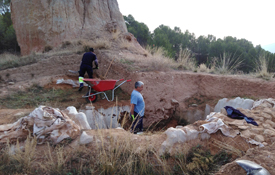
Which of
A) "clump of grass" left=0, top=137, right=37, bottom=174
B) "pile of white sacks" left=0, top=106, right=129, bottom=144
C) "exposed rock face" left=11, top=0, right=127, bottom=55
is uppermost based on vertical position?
"exposed rock face" left=11, top=0, right=127, bottom=55

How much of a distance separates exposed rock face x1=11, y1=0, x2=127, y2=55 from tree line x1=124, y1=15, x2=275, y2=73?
26.0ft

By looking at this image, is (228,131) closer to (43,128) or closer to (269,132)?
(269,132)

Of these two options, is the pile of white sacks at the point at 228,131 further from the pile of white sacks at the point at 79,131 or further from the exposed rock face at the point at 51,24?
the exposed rock face at the point at 51,24

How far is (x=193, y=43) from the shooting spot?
22.8m

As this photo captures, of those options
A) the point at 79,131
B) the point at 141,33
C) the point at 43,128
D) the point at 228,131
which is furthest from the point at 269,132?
the point at 141,33

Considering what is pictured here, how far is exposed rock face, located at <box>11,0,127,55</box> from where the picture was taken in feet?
39.3

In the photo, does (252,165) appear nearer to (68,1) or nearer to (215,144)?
(215,144)

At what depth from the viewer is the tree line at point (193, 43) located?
18.9m

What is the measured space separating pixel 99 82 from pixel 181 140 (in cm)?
331

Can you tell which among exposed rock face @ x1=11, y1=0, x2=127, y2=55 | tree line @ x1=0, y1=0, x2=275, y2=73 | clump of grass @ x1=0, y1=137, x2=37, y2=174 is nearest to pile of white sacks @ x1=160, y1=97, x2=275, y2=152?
clump of grass @ x1=0, y1=137, x2=37, y2=174

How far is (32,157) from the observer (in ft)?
8.77

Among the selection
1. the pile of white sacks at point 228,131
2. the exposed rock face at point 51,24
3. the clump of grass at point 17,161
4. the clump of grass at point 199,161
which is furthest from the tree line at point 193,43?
the clump of grass at point 17,161

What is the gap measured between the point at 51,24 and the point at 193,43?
1740 centimetres

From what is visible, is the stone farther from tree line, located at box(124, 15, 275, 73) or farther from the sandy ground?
tree line, located at box(124, 15, 275, 73)
